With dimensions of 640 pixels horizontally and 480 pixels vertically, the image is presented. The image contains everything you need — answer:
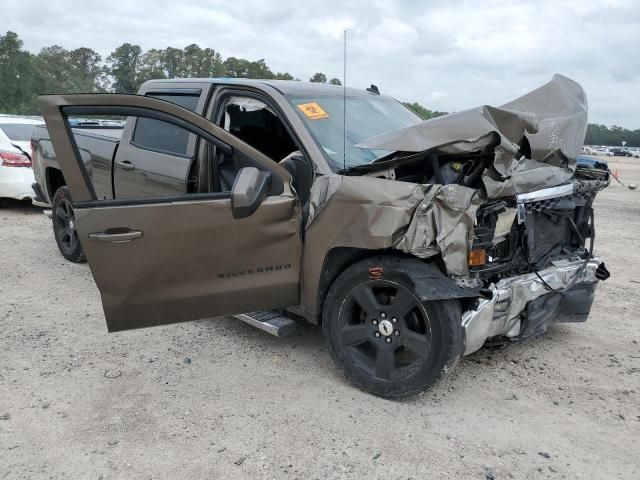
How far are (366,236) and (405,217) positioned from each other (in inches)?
10.3

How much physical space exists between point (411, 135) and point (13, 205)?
9.33 meters

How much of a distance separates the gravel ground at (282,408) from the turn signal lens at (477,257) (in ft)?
2.96

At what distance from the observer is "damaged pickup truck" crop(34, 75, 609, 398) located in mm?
3111

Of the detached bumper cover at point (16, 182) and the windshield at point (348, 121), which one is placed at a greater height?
the windshield at point (348, 121)

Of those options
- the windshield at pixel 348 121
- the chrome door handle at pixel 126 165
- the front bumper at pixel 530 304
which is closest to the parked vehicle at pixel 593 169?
the front bumper at pixel 530 304

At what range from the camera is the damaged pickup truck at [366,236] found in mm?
3111

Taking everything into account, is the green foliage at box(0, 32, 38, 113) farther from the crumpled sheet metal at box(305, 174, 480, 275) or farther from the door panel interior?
the crumpled sheet metal at box(305, 174, 480, 275)

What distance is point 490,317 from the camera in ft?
10.6

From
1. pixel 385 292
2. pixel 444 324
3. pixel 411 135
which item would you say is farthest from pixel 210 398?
pixel 411 135

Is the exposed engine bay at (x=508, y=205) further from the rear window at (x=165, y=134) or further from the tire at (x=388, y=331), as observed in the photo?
Result: the rear window at (x=165, y=134)

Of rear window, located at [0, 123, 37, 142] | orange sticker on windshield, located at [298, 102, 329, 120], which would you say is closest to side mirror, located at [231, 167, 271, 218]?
orange sticker on windshield, located at [298, 102, 329, 120]

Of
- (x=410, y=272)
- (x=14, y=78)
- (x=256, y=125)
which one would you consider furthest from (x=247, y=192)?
Result: (x=14, y=78)

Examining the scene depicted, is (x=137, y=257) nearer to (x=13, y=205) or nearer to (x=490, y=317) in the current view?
(x=490, y=317)

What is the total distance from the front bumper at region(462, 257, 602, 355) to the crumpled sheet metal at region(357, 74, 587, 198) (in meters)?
0.61
